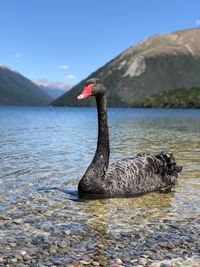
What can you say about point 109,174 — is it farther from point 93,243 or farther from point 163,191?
point 93,243

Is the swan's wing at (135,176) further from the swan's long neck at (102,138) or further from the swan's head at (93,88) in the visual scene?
the swan's head at (93,88)

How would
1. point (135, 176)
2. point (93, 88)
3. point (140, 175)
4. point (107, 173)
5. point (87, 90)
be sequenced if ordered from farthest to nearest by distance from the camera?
point (140, 175), point (135, 176), point (107, 173), point (93, 88), point (87, 90)

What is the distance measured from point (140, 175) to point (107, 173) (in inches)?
41.8

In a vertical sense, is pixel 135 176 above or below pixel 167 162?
below

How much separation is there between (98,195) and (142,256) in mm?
4677

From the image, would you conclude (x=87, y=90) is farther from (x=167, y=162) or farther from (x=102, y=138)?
(x=167, y=162)

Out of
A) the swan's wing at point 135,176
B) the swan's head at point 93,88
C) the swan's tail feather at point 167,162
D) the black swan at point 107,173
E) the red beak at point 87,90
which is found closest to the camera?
the red beak at point 87,90

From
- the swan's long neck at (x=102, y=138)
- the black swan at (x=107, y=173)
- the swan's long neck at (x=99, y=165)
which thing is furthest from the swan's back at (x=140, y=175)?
the swan's long neck at (x=102, y=138)

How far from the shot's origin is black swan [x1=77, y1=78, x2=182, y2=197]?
12.4 m

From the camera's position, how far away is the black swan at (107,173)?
40.8 ft

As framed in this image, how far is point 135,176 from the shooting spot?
1320cm

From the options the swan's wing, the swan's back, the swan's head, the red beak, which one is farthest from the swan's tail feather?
the red beak

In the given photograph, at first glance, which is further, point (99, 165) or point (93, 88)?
point (99, 165)

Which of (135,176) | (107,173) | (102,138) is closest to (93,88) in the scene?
(102,138)
